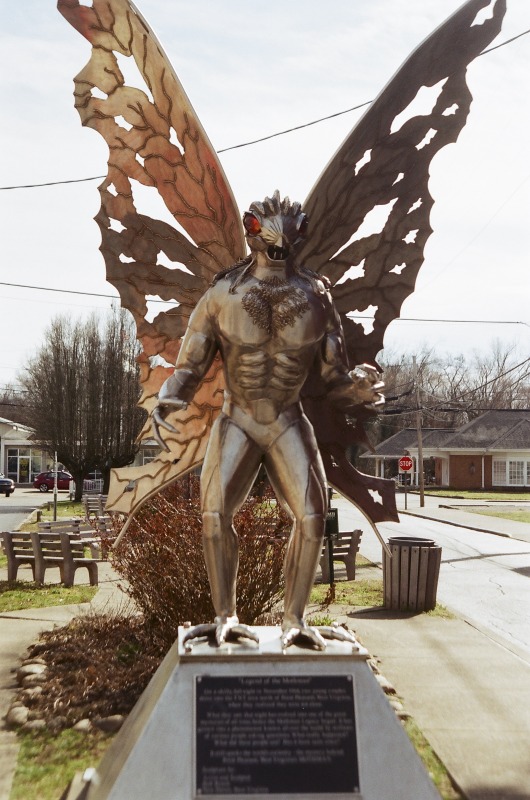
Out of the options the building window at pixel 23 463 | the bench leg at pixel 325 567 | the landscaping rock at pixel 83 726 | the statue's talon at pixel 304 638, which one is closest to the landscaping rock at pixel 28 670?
the landscaping rock at pixel 83 726

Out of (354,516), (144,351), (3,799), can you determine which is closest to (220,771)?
(3,799)

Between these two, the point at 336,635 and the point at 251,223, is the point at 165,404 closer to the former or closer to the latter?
the point at 251,223

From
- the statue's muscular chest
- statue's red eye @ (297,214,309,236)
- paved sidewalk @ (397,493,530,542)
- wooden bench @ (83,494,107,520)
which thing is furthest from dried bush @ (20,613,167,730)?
paved sidewalk @ (397,493,530,542)

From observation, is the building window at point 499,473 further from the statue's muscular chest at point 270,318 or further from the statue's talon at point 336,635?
the statue's muscular chest at point 270,318

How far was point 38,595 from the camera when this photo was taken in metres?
11.5

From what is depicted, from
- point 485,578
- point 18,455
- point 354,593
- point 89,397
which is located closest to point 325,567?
point 354,593

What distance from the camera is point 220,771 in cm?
365

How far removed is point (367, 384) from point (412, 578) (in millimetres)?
6494

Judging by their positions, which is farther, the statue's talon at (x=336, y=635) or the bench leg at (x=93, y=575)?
the bench leg at (x=93, y=575)

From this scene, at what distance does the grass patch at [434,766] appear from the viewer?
4779 mm

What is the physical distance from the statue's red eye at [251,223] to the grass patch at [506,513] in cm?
2428

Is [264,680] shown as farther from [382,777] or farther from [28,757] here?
[28,757]

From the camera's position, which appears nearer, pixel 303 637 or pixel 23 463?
pixel 303 637

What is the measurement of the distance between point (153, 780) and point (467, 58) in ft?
14.1
